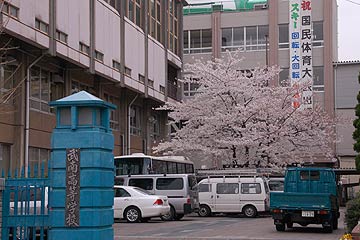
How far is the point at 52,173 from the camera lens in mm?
10000

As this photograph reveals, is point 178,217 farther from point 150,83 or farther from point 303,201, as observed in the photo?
point 150,83

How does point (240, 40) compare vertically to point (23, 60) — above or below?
above

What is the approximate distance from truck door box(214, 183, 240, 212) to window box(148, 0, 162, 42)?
14.6 meters

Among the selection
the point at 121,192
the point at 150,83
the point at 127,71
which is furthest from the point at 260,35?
the point at 121,192

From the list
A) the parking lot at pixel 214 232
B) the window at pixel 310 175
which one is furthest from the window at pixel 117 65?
the window at pixel 310 175

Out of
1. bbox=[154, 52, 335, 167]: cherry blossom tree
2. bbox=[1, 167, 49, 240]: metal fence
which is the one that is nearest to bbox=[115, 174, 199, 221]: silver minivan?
bbox=[154, 52, 335, 167]: cherry blossom tree

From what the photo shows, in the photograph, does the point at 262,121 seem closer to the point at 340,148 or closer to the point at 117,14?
the point at 117,14

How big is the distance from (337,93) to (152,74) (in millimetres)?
16320

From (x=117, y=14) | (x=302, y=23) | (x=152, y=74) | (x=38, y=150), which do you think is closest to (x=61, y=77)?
(x=38, y=150)

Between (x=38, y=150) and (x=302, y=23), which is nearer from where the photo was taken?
(x=38, y=150)

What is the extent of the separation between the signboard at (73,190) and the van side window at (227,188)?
75.2 ft

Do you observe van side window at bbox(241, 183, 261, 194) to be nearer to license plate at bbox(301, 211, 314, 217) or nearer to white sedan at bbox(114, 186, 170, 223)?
white sedan at bbox(114, 186, 170, 223)

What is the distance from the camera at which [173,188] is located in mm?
29344

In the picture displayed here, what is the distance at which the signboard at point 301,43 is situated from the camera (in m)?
45.2
